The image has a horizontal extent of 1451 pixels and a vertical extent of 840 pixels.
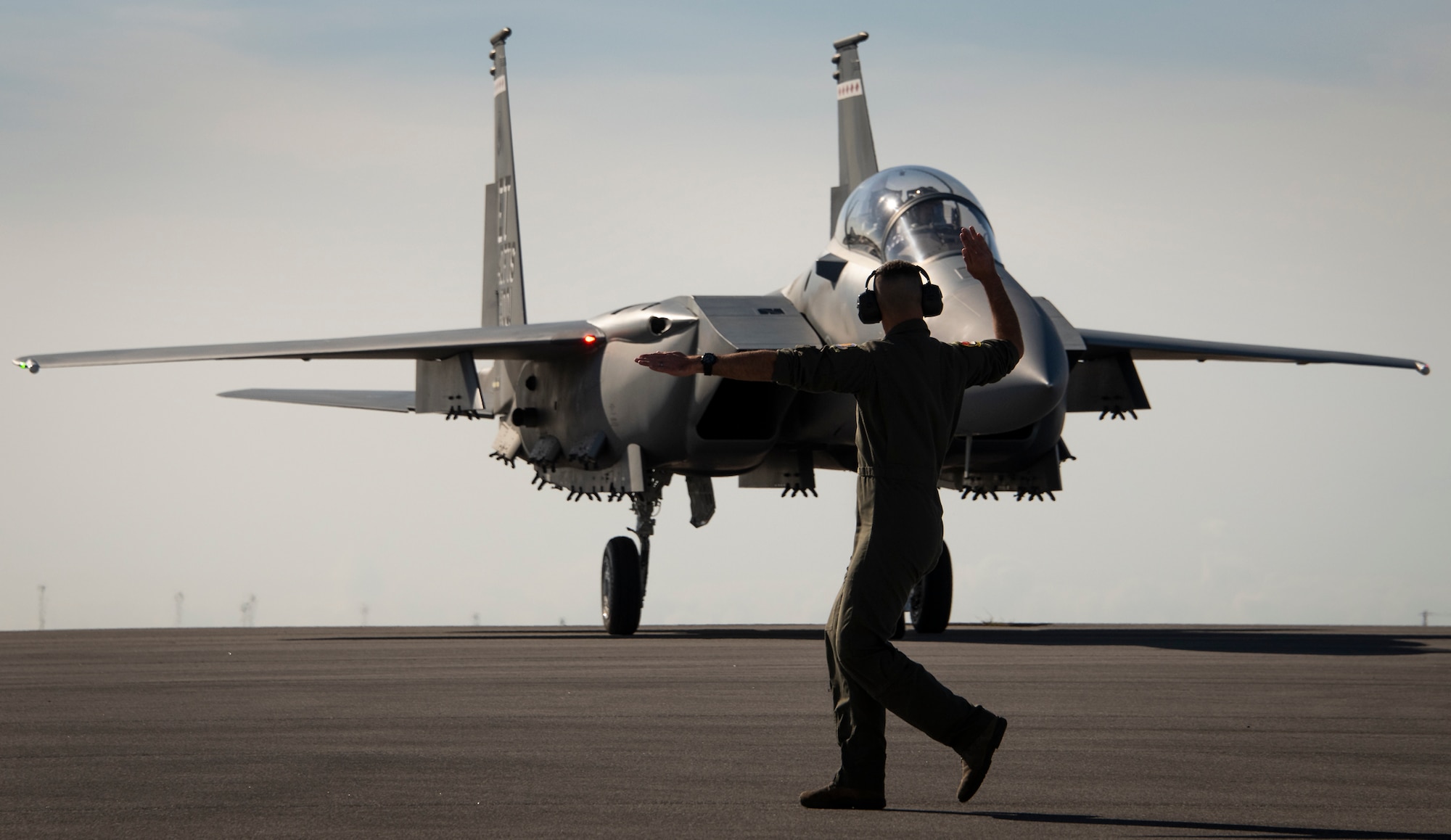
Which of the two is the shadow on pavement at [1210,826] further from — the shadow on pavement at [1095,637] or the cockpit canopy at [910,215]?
the cockpit canopy at [910,215]

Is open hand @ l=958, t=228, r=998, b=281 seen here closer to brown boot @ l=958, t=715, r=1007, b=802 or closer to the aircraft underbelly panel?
brown boot @ l=958, t=715, r=1007, b=802

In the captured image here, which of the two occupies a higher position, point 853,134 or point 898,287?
point 853,134

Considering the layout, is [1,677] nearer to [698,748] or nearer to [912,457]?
[698,748]

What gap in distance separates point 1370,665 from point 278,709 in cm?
726

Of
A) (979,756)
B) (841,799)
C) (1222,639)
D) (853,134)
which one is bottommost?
(1222,639)

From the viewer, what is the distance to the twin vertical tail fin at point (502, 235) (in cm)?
2452

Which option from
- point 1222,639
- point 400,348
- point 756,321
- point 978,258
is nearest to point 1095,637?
point 1222,639

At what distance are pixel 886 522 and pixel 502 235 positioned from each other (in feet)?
66.9

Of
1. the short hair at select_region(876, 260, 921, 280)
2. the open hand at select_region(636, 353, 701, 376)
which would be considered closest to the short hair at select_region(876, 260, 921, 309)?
the short hair at select_region(876, 260, 921, 280)

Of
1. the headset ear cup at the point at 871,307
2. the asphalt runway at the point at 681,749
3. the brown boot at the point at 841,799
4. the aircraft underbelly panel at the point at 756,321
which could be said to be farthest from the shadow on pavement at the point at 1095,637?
the brown boot at the point at 841,799

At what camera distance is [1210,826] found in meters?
4.76

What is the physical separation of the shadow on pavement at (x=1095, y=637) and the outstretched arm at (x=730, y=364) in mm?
9460

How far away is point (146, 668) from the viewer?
11.9 meters

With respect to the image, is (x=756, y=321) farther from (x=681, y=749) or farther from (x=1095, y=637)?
(x=681, y=749)
